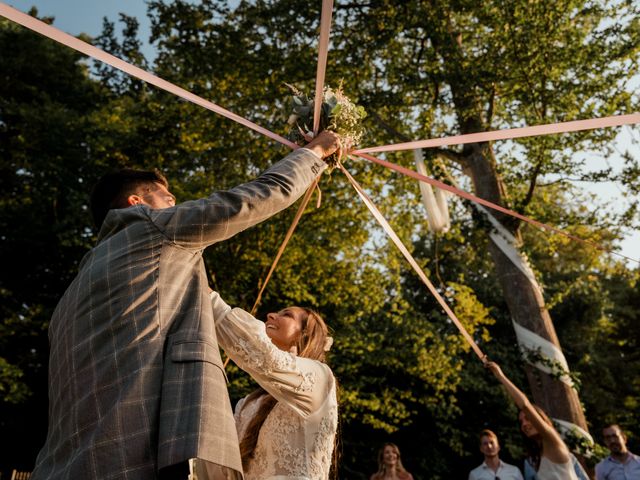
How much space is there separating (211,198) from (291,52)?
9553 mm

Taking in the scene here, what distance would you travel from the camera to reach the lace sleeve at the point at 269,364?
98.7 inches

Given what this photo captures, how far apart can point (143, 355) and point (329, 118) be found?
179 centimetres

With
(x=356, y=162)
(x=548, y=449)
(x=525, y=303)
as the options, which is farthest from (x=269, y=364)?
(x=356, y=162)

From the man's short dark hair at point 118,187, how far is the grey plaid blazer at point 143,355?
11.8 inches

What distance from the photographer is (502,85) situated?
10086mm

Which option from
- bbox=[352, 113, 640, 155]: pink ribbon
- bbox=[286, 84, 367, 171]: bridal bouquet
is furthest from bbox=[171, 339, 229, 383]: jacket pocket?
bbox=[352, 113, 640, 155]: pink ribbon

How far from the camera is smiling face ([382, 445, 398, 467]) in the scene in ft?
24.9

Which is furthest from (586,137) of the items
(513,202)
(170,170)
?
(170,170)

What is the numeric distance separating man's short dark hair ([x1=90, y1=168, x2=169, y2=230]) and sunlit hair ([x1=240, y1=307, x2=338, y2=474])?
125cm

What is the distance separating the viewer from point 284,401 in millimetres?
2656

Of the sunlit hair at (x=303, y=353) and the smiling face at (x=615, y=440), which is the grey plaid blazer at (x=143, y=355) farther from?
the smiling face at (x=615, y=440)

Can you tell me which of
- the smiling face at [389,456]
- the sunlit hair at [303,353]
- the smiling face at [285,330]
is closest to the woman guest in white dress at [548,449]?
the sunlit hair at [303,353]

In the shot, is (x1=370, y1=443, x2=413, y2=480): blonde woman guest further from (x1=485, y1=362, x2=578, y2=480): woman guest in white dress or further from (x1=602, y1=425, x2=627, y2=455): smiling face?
(x1=485, y1=362, x2=578, y2=480): woman guest in white dress

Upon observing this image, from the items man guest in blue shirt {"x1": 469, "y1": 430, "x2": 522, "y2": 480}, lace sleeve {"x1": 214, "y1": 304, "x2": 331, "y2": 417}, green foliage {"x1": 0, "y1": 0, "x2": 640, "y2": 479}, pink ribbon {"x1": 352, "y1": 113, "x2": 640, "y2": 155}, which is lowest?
man guest in blue shirt {"x1": 469, "y1": 430, "x2": 522, "y2": 480}
